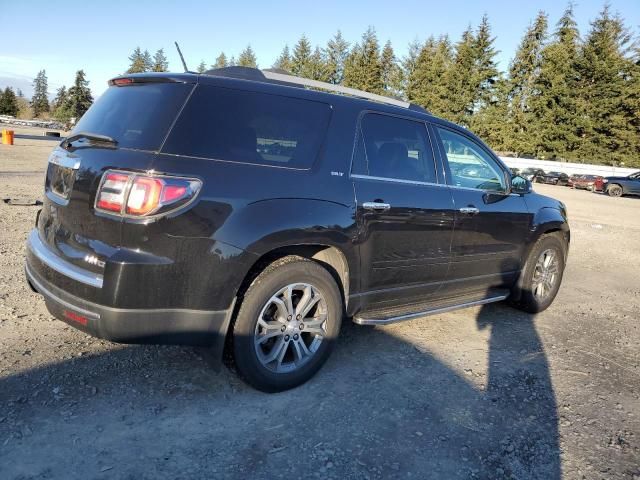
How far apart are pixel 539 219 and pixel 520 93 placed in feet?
169

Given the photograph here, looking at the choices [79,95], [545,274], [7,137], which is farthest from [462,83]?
[79,95]

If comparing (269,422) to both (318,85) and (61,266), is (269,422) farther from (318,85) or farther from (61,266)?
(318,85)

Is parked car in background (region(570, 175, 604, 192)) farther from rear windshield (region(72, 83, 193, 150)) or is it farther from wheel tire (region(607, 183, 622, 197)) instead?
A: rear windshield (region(72, 83, 193, 150))

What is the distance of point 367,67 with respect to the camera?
213 ft

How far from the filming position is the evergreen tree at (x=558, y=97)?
157ft

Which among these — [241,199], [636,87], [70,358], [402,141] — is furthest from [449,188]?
[636,87]

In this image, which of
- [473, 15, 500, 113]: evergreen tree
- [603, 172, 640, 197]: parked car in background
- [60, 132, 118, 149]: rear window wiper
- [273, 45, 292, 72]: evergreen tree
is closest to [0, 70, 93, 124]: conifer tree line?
[273, 45, 292, 72]: evergreen tree

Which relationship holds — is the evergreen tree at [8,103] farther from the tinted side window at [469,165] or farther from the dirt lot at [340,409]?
the tinted side window at [469,165]

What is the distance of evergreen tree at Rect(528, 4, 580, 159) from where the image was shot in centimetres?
4797

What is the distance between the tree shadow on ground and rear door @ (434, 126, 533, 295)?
96cm

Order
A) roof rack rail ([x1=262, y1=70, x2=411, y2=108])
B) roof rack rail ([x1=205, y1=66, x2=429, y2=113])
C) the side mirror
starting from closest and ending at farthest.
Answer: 1. roof rack rail ([x1=205, y1=66, x2=429, y2=113])
2. roof rack rail ([x1=262, y1=70, x2=411, y2=108])
3. the side mirror

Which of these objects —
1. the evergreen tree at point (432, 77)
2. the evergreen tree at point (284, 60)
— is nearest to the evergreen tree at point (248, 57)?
the evergreen tree at point (284, 60)

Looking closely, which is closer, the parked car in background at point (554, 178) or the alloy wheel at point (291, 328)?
the alloy wheel at point (291, 328)

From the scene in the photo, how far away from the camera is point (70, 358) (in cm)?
343
